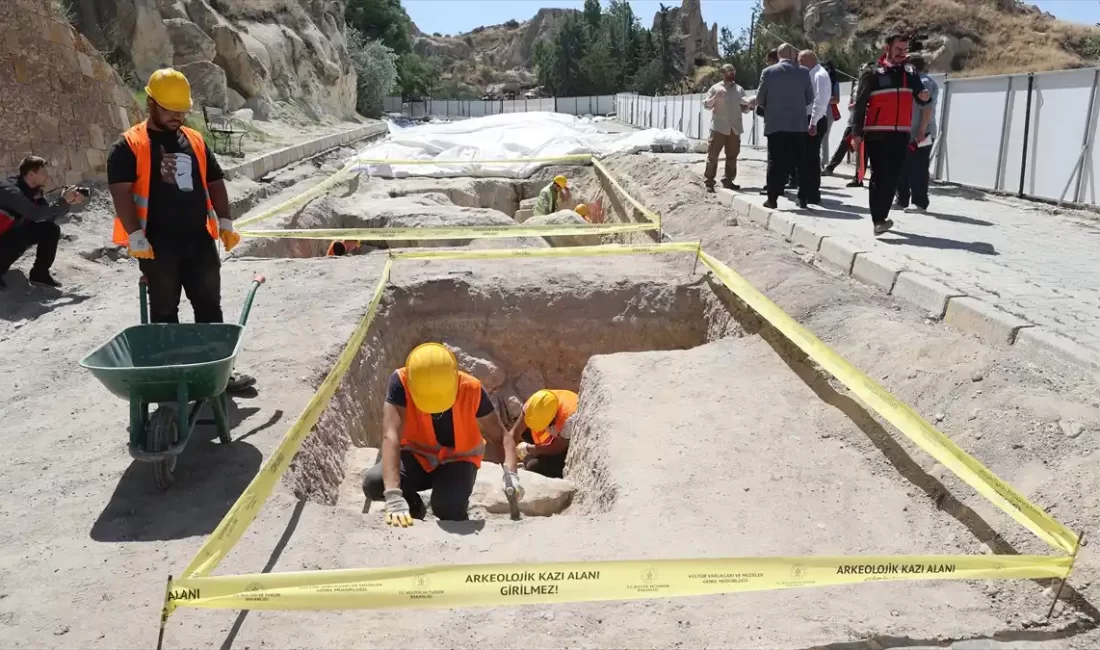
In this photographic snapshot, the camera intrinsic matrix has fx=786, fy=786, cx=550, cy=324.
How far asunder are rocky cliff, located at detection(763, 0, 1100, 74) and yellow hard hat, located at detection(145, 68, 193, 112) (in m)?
36.6

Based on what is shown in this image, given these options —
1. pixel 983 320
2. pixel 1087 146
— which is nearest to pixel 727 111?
pixel 1087 146

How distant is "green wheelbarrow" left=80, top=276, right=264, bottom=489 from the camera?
139 inches

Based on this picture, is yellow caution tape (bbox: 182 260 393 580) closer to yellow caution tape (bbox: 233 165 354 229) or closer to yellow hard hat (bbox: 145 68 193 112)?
yellow hard hat (bbox: 145 68 193 112)

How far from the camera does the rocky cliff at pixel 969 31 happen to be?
37594 millimetres

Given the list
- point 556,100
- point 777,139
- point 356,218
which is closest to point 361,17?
point 556,100

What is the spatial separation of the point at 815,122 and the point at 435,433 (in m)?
7.73

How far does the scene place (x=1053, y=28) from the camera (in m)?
40.0

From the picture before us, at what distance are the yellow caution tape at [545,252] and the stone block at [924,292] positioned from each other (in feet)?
6.72

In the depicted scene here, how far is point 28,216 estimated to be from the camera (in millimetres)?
7043

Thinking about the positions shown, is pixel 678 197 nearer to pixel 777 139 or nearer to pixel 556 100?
pixel 777 139

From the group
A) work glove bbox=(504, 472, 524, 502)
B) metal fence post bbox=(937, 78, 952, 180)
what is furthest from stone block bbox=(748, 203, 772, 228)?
work glove bbox=(504, 472, 524, 502)

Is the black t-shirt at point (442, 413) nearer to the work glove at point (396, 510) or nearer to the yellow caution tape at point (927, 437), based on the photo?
the work glove at point (396, 510)

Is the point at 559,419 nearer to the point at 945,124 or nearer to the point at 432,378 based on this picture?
the point at 432,378

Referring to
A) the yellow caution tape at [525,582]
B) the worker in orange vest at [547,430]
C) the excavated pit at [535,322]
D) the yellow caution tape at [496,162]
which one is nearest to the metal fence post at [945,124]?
the excavated pit at [535,322]
